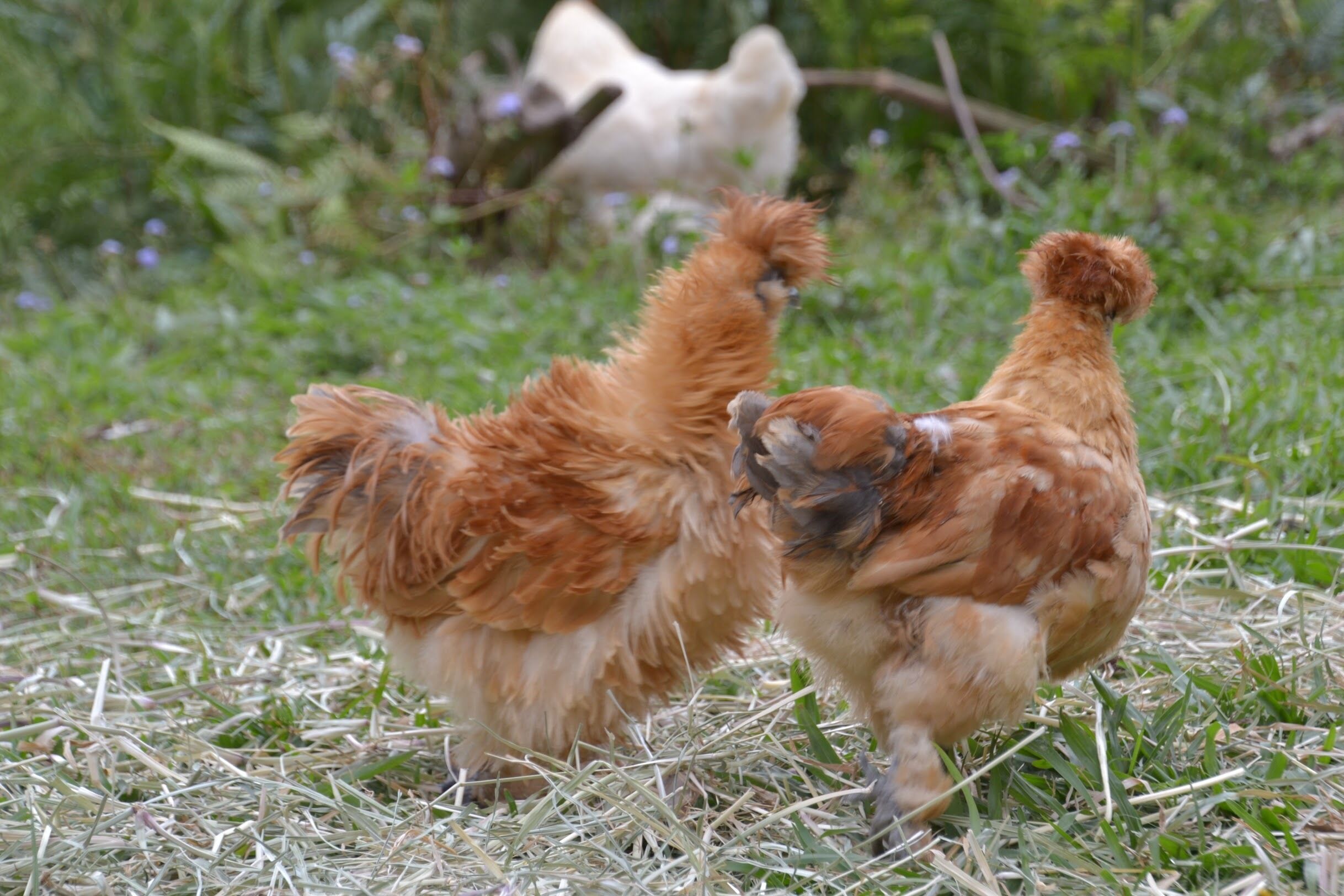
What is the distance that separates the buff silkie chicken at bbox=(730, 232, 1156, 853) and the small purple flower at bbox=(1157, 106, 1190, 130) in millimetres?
4636

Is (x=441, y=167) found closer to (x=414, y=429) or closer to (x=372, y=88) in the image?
(x=372, y=88)

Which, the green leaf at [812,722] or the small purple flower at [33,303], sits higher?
the green leaf at [812,722]

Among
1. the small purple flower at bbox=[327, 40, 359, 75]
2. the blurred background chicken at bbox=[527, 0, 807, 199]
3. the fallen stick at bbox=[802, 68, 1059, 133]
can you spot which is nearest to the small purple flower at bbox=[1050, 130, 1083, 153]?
the fallen stick at bbox=[802, 68, 1059, 133]

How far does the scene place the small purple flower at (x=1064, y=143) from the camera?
637cm

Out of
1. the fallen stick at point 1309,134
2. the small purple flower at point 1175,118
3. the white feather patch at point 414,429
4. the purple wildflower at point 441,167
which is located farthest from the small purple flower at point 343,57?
the fallen stick at point 1309,134

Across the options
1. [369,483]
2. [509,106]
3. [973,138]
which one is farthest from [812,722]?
[509,106]

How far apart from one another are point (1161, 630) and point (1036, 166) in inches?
184

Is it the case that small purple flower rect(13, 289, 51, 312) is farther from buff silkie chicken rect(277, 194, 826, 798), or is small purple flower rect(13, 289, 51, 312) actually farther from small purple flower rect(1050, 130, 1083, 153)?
small purple flower rect(1050, 130, 1083, 153)

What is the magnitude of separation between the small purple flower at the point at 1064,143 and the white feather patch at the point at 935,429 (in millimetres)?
4489

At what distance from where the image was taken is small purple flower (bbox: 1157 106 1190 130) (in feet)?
21.0

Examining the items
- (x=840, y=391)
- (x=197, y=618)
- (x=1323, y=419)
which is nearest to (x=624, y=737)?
(x=840, y=391)

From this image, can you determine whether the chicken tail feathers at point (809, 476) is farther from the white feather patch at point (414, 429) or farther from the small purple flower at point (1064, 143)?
the small purple flower at point (1064, 143)

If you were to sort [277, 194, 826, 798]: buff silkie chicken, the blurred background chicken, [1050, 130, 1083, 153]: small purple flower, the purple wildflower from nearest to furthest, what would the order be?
[277, 194, 826, 798]: buff silkie chicken < [1050, 130, 1083, 153]: small purple flower < the blurred background chicken < the purple wildflower

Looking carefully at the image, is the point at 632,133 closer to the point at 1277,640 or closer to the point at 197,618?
the point at 197,618
